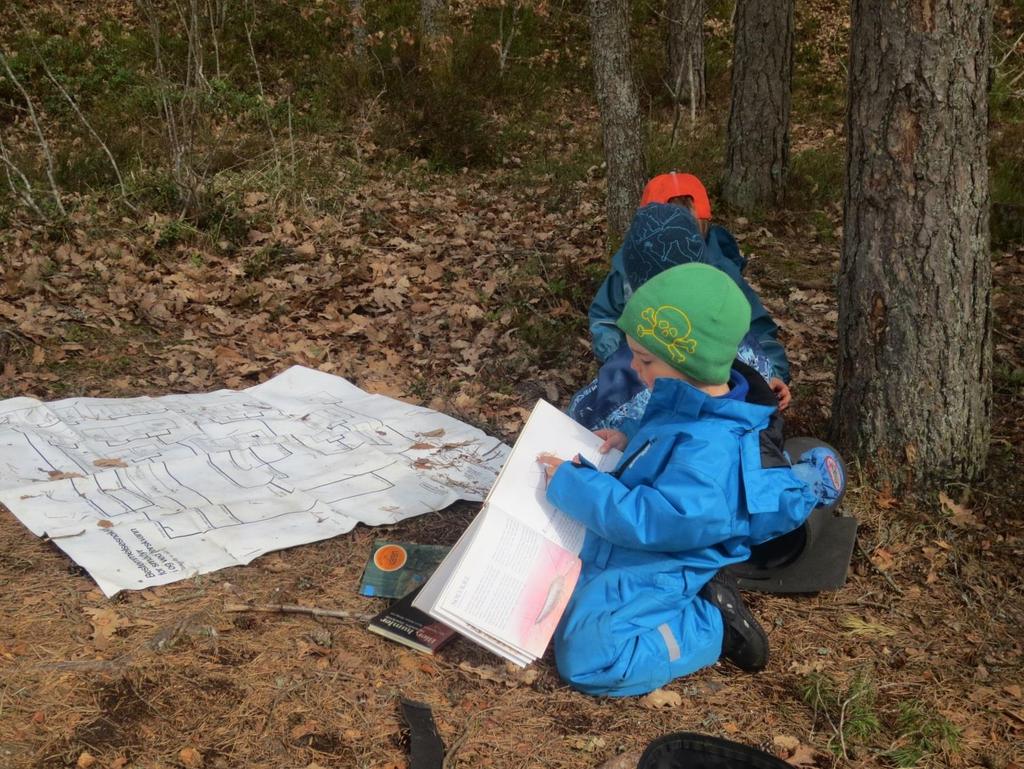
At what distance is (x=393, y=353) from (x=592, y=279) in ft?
4.61

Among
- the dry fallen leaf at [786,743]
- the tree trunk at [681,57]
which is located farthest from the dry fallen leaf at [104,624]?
the tree trunk at [681,57]

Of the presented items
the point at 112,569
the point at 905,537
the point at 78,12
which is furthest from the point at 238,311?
the point at 78,12

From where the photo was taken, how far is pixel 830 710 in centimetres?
273

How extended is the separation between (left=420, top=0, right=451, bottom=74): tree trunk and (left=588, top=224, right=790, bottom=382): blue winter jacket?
256 inches

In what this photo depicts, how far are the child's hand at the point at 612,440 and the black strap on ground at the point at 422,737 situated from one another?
103 cm

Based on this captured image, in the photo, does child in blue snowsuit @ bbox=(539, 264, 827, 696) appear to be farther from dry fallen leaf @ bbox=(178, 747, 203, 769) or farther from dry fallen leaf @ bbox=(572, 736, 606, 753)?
dry fallen leaf @ bbox=(178, 747, 203, 769)

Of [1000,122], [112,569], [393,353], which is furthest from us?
[1000,122]

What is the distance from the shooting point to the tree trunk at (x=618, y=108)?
18.9 feet

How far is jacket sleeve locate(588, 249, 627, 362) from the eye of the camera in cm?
403

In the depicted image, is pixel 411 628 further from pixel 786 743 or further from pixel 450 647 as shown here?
pixel 786 743

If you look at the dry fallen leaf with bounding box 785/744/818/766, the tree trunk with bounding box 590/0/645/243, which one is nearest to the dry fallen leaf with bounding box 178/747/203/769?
the dry fallen leaf with bounding box 785/744/818/766

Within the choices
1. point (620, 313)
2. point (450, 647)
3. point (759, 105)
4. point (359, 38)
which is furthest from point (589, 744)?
point (359, 38)

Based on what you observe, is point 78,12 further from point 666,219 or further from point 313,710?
point 313,710

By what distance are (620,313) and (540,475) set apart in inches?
52.3
